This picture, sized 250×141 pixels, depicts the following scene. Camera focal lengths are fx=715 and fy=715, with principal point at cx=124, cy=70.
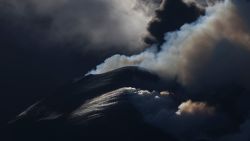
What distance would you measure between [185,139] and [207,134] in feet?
24.4

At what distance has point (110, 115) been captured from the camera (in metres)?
189

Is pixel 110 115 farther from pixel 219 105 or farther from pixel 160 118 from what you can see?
pixel 219 105

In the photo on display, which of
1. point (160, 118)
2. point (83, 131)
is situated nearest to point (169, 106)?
point (160, 118)

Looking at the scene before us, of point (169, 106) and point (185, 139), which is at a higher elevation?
point (169, 106)

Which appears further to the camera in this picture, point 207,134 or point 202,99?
point 202,99

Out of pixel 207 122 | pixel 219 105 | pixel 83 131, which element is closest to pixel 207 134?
pixel 207 122

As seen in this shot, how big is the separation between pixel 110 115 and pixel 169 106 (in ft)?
53.2

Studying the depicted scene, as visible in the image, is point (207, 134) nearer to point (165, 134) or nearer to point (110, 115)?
point (165, 134)

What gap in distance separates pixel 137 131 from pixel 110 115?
12.8 meters

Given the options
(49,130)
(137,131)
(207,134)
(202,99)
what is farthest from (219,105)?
(49,130)

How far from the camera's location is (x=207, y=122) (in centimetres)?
18475

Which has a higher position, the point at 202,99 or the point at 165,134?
the point at 202,99

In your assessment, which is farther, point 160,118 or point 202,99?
point 202,99

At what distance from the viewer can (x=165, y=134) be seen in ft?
584
